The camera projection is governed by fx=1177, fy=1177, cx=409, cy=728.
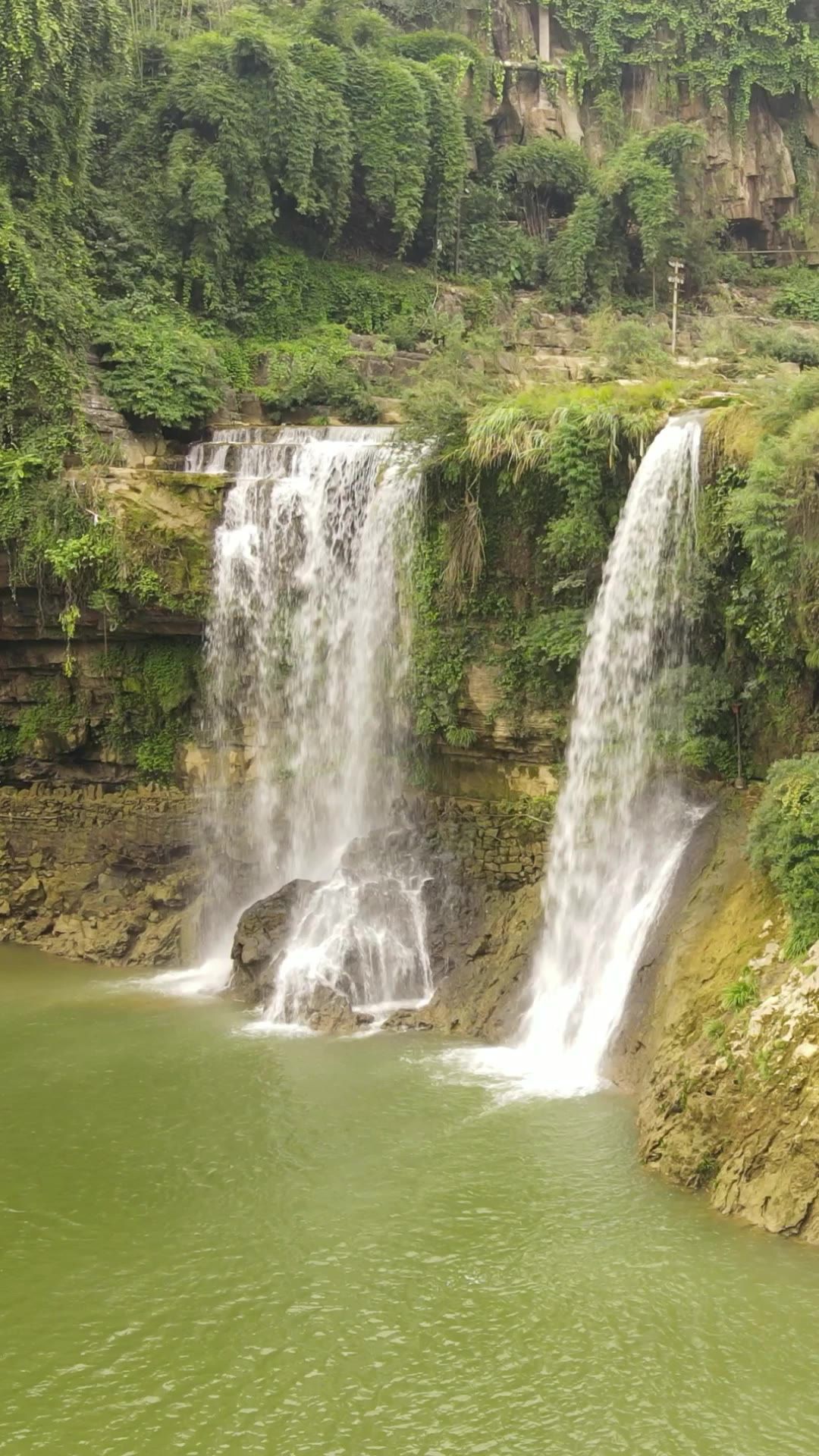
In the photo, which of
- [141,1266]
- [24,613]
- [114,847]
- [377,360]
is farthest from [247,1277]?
[377,360]

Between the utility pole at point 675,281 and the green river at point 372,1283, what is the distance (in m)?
22.5

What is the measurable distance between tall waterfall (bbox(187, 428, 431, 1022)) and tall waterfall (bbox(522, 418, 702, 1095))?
3.20m

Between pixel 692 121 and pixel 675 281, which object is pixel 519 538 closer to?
pixel 675 281

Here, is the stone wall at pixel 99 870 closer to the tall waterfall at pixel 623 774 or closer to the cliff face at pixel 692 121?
the tall waterfall at pixel 623 774

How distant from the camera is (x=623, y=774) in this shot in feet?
41.8

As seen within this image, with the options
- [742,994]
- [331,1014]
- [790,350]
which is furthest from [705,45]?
[742,994]

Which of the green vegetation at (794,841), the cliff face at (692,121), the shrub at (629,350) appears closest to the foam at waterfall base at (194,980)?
the green vegetation at (794,841)

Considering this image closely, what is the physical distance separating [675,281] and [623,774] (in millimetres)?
20558

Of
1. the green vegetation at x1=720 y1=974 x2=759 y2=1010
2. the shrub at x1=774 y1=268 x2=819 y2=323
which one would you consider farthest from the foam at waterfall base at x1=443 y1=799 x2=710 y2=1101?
the shrub at x1=774 y1=268 x2=819 y2=323

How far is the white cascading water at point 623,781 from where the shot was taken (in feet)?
38.7

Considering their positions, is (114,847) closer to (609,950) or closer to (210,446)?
(210,446)

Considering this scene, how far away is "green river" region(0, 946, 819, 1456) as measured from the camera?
5.99 meters

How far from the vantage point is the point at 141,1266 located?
7.59 m

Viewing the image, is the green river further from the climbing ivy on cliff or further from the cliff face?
the climbing ivy on cliff
